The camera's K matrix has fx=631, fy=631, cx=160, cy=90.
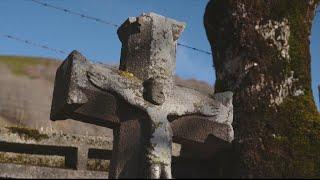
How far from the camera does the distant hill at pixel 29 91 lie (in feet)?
77.0

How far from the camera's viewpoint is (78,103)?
18.4 feet

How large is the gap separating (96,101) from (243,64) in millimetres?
1970

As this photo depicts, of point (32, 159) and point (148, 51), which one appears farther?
point (32, 159)

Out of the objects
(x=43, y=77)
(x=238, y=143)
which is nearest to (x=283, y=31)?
(x=238, y=143)

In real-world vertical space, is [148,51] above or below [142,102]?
above

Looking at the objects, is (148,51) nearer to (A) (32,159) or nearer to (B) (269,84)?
(B) (269,84)

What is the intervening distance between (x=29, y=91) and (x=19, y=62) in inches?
180

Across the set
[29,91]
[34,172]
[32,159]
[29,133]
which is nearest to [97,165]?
[32,159]

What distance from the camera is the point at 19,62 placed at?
3341 centimetres

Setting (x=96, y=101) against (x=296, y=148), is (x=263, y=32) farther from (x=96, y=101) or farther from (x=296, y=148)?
(x=96, y=101)

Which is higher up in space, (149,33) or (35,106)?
(35,106)

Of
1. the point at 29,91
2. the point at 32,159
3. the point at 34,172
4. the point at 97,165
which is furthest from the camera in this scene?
the point at 29,91

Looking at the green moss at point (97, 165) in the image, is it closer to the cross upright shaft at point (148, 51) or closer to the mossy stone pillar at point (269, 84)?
the mossy stone pillar at point (269, 84)

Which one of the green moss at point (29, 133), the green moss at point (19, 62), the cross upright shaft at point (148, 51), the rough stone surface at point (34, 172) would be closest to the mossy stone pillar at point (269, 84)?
the cross upright shaft at point (148, 51)
